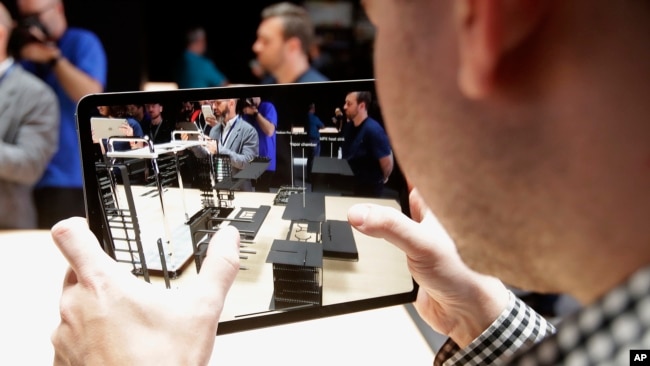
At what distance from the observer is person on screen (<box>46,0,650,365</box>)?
26 cm

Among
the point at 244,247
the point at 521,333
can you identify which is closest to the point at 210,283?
the point at 244,247

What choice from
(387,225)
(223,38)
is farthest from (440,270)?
(223,38)

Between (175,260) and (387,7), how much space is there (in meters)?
0.41

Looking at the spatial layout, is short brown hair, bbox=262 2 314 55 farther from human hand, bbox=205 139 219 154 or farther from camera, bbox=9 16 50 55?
human hand, bbox=205 139 219 154

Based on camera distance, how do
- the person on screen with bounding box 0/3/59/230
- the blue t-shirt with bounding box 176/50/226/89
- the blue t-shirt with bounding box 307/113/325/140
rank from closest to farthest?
the blue t-shirt with bounding box 307/113/325/140 < the person on screen with bounding box 0/3/59/230 < the blue t-shirt with bounding box 176/50/226/89

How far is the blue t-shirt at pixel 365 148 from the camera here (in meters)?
0.60

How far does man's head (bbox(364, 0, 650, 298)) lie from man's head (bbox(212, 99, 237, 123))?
24 cm

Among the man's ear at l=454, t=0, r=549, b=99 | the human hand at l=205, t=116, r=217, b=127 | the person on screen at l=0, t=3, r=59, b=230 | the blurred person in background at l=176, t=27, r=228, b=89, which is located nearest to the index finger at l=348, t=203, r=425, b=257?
the human hand at l=205, t=116, r=217, b=127

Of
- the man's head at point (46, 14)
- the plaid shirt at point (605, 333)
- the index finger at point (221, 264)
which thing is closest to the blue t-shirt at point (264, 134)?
the index finger at point (221, 264)

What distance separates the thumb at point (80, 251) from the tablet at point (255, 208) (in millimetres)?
36

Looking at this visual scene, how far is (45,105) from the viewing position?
57.4 inches

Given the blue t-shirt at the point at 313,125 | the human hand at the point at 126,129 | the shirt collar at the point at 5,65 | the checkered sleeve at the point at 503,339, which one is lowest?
the checkered sleeve at the point at 503,339

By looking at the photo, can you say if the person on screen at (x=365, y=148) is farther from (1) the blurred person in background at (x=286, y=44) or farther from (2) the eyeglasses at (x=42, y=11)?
(1) the blurred person in background at (x=286, y=44)

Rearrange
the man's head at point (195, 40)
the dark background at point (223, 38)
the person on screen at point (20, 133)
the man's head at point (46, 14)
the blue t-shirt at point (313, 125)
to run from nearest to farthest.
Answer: the blue t-shirt at point (313, 125) → the person on screen at point (20, 133) → the man's head at point (46, 14) → the man's head at point (195, 40) → the dark background at point (223, 38)
